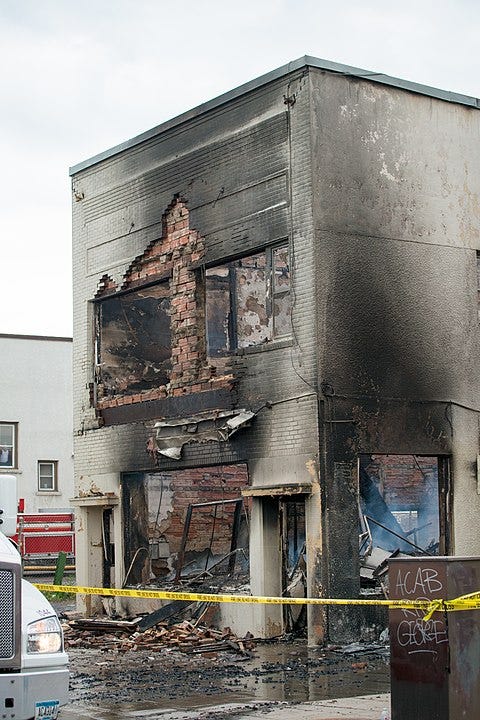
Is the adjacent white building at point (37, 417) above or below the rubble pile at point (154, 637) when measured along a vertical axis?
above

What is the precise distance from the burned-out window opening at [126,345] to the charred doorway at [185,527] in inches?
74.8

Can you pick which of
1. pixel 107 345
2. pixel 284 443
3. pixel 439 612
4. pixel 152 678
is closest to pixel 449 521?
pixel 284 443

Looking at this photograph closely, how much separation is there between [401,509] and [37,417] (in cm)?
2292

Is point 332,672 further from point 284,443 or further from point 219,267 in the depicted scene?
point 219,267

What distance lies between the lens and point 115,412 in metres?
21.9

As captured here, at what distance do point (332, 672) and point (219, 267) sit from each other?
7665 mm

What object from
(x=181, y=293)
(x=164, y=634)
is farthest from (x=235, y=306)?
(x=164, y=634)

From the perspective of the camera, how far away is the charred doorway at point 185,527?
21125mm

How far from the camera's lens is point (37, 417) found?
134ft

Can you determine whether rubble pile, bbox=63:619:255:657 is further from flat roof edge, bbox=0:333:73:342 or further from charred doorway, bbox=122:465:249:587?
flat roof edge, bbox=0:333:73:342

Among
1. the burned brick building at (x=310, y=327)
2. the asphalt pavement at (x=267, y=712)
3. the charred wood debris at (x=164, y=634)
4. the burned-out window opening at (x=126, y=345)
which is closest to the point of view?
the asphalt pavement at (x=267, y=712)

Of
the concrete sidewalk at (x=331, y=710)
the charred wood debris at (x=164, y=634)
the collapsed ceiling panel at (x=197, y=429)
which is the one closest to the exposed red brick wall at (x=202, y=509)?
the collapsed ceiling panel at (x=197, y=429)

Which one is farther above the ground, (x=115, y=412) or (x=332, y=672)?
(x=115, y=412)

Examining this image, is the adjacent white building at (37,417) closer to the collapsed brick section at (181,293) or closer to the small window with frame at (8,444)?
the small window with frame at (8,444)
